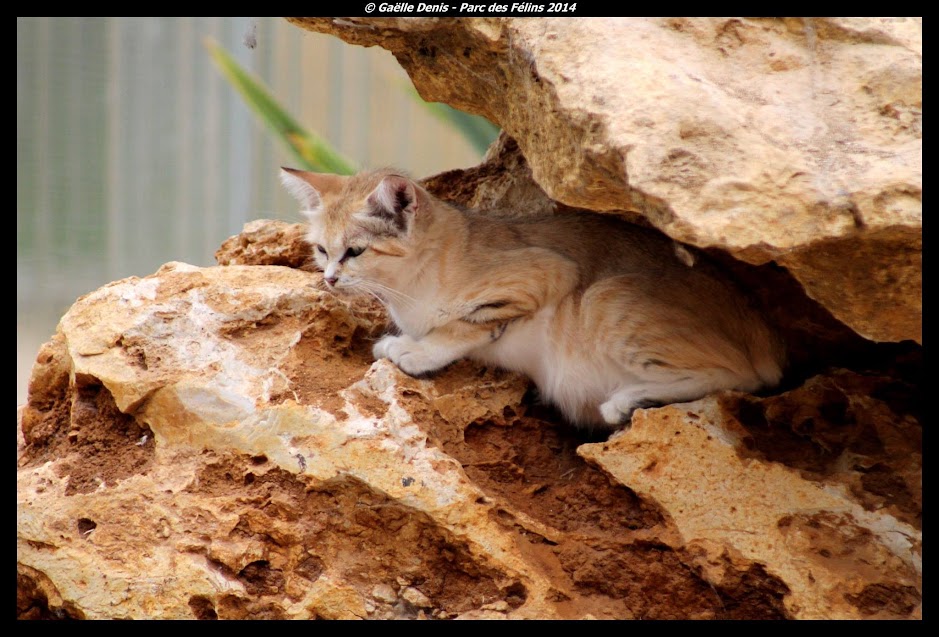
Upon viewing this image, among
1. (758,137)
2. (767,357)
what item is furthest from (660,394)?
(758,137)

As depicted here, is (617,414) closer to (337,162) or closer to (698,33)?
(698,33)

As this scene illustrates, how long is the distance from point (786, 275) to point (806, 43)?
783 millimetres

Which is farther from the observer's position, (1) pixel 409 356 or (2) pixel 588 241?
(2) pixel 588 241

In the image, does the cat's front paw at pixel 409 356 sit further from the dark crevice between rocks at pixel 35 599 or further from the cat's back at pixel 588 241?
the dark crevice between rocks at pixel 35 599

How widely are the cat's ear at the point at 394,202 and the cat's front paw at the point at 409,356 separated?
0.40m

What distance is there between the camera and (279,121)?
5.93 m

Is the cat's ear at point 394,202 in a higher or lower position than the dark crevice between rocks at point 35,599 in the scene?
higher

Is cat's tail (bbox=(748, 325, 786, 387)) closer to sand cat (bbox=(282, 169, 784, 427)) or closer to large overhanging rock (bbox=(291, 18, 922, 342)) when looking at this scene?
sand cat (bbox=(282, 169, 784, 427))

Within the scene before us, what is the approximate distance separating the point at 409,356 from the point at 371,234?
48 cm

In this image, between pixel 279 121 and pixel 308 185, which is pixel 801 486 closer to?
pixel 308 185

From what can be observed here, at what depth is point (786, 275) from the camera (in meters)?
3.02

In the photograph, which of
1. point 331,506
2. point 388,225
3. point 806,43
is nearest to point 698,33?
point 806,43

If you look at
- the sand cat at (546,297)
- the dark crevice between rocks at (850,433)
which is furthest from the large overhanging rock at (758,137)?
the sand cat at (546,297)

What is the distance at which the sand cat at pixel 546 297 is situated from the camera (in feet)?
9.83
